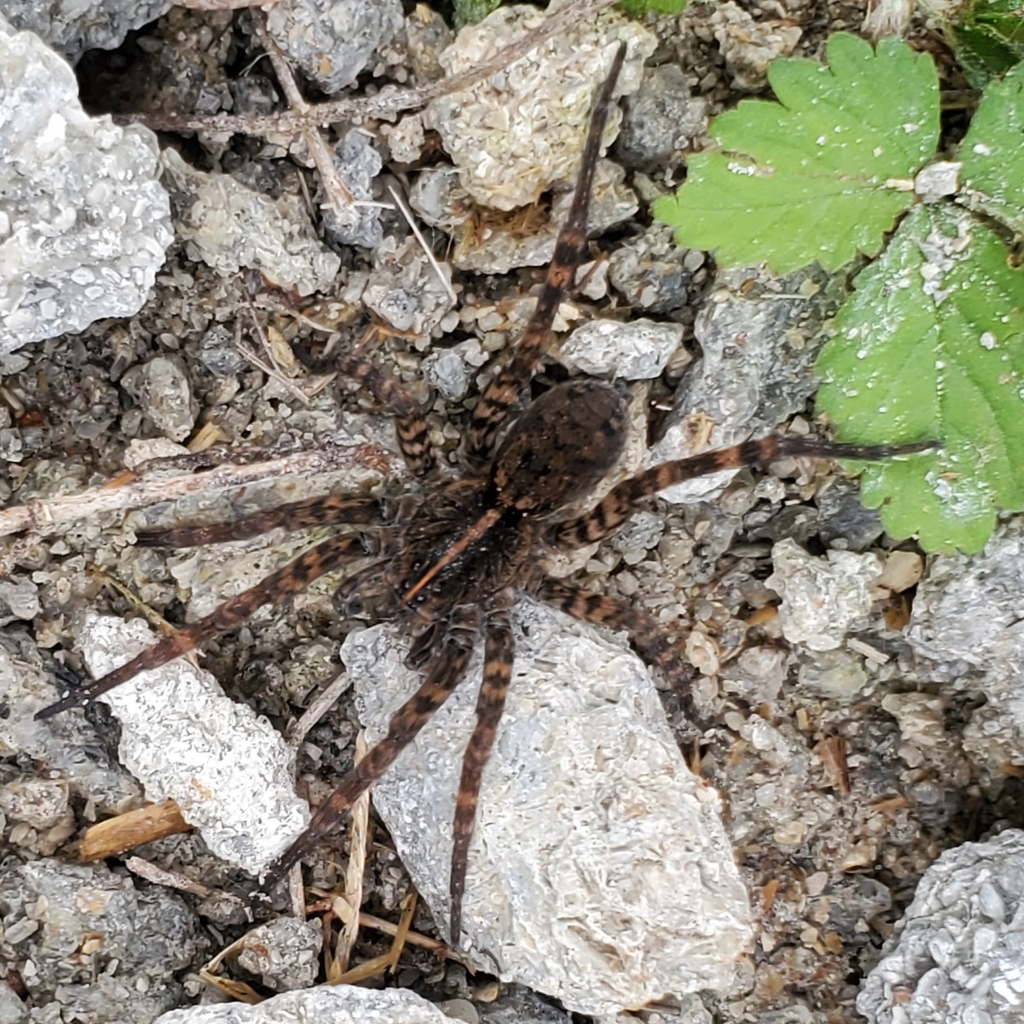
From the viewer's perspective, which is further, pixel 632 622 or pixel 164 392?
pixel 632 622

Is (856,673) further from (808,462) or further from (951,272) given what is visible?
(951,272)

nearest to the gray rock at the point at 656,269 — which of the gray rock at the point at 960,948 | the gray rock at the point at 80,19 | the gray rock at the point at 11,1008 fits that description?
the gray rock at the point at 80,19

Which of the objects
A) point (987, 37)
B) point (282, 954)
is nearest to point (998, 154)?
point (987, 37)

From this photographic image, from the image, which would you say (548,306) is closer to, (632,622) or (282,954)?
(632,622)

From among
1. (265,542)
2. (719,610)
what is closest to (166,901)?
(265,542)

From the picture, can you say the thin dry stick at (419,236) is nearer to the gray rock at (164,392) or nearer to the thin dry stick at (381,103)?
the thin dry stick at (381,103)

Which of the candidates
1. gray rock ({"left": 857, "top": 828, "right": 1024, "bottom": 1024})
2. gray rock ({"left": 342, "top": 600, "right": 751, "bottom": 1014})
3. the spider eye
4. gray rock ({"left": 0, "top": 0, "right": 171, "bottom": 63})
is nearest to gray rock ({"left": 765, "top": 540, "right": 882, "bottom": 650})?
gray rock ({"left": 342, "top": 600, "right": 751, "bottom": 1014})
